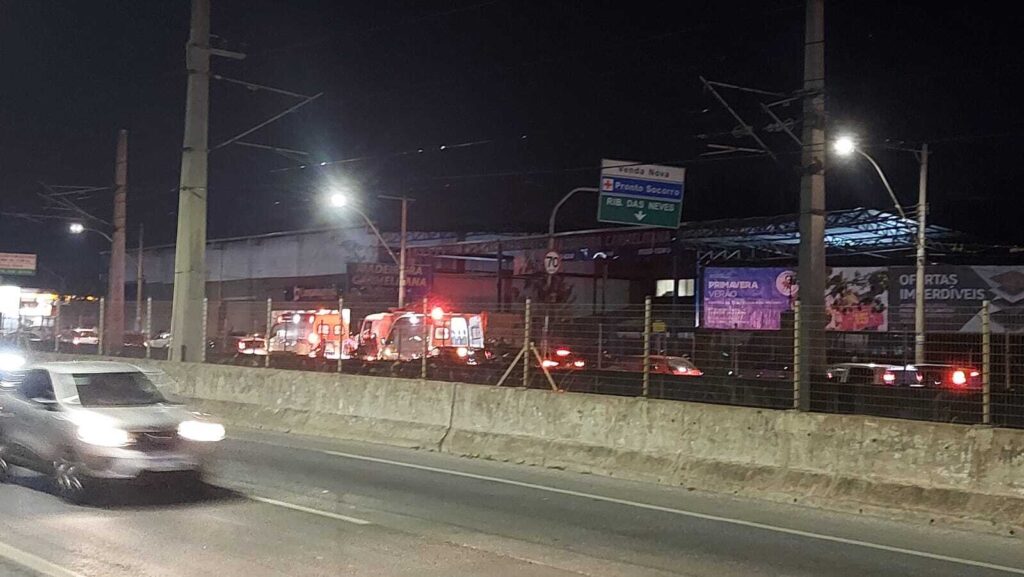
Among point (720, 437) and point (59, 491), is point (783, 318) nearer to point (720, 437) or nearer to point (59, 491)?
point (720, 437)

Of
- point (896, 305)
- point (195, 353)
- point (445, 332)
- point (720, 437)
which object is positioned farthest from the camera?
point (896, 305)

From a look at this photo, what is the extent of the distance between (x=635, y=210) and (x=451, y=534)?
19375 mm

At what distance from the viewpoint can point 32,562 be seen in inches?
312

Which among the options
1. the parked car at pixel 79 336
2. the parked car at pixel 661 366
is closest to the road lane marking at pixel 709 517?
the parked car at pixel 661 366

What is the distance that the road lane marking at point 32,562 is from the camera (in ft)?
25.0

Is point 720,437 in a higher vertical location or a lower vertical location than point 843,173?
lower

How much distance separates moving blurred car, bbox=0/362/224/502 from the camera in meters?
10.7

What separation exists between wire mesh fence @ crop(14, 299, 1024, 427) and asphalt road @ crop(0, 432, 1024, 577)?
239 centimetres

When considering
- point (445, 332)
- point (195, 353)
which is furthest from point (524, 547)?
point (445, 332)

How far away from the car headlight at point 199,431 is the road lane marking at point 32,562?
8.87 feet

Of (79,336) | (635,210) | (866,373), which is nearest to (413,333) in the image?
(635,210)

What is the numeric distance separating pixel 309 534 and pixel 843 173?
4070cm

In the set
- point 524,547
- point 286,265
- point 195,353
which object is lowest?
point 524,547

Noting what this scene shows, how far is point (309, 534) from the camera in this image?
9328 millimetres
